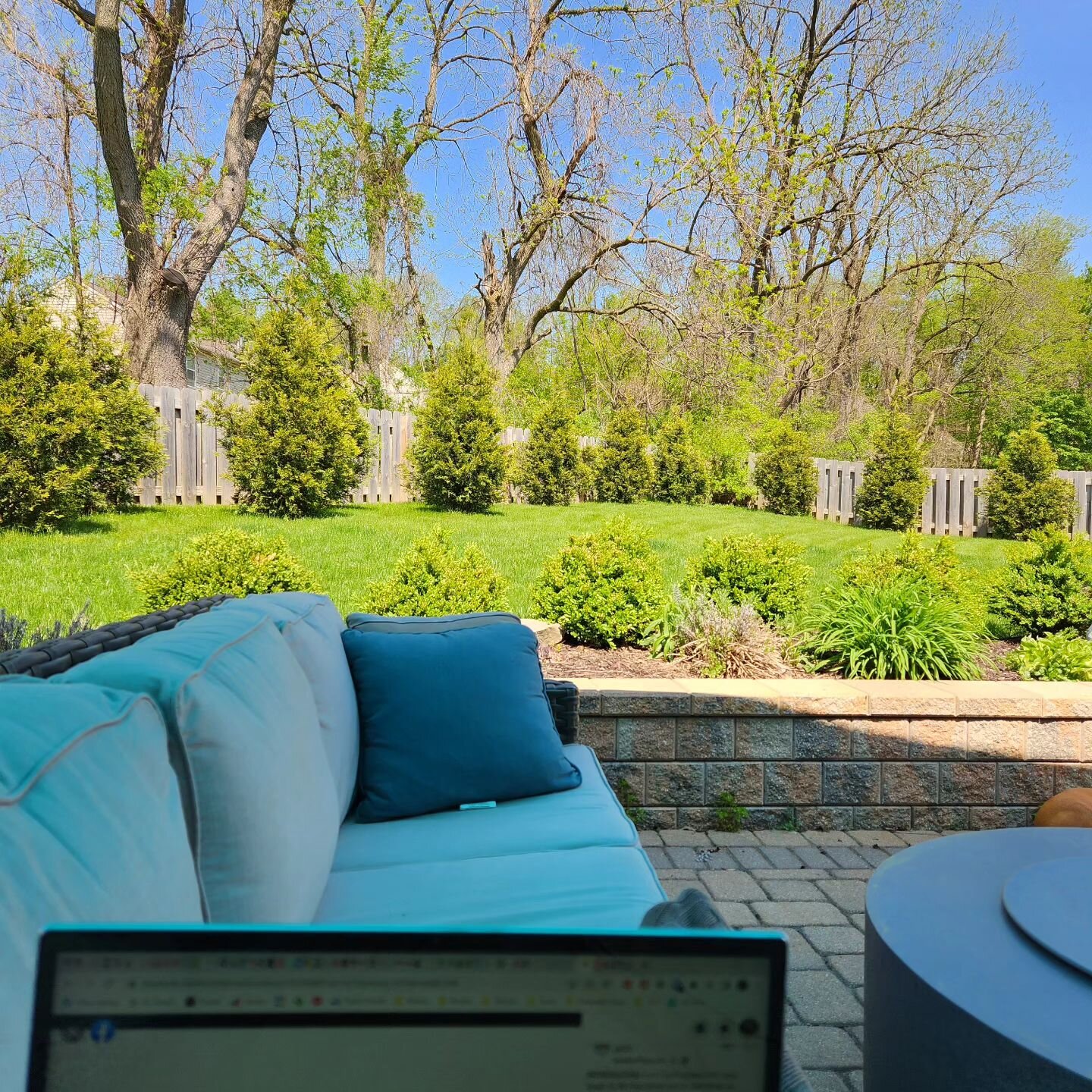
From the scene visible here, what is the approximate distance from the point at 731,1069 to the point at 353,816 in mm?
1757

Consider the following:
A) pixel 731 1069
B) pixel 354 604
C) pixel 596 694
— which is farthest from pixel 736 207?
pixel 731 1069

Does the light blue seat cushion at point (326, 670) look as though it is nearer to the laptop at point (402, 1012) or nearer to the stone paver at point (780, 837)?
the laptop at point (402, 1012)

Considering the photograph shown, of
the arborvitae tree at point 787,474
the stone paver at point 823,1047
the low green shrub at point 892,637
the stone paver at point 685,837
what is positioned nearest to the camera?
the stone paver at point 823,1047

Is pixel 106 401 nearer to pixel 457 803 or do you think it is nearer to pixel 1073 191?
pixel 457 803

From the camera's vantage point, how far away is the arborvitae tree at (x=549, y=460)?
30.0 ft

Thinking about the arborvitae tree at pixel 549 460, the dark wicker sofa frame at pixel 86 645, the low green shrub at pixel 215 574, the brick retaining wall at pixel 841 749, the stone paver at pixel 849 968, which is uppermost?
the arborvitae tree at pixel 549 460

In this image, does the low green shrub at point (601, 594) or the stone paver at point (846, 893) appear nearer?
the stone paver at point (846, 893)

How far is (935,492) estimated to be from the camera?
10508mm

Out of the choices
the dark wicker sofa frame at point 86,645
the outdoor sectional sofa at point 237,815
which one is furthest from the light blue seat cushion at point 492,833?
the dark wicker sofa frame at point 86,645

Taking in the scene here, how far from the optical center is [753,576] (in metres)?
4.27

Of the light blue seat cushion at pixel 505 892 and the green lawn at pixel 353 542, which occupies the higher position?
the green lawn at pixel 353 542

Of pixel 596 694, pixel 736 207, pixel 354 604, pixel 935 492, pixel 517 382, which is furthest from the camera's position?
pixel 517 382

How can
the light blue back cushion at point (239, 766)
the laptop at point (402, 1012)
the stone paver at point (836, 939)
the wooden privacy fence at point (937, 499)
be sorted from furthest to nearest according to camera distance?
the wooden privacy fence at point (937, 499)
the stone paver at point (836, 939)
the light blue back cushion at point (239, 766)
the laptop at point (402, 1012)

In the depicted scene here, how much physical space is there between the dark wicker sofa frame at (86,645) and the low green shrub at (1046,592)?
13.9ft
